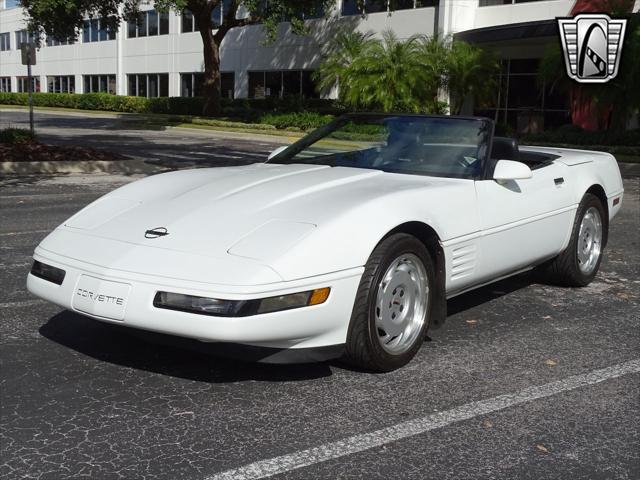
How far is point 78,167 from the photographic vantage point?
15156 millimetres

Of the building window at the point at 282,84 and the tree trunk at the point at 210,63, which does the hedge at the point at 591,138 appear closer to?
the building window at the point at 282,84

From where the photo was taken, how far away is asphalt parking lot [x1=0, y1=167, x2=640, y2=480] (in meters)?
3.15

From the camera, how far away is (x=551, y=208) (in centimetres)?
550

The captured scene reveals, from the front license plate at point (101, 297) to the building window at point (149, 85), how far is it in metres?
45.4

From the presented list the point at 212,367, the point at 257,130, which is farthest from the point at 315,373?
the point at 257,130

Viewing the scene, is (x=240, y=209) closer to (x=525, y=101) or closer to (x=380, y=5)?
(x=525, y=101)

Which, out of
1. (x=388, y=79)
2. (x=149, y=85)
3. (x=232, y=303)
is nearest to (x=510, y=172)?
(x=232, y=303)

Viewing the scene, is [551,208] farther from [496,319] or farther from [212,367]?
[212,367]

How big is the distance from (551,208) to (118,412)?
3305mm

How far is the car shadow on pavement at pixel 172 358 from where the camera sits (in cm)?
389

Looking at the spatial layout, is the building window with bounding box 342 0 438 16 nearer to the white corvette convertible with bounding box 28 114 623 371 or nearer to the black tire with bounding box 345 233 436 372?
the white corvette convertible with bounding box 28 114 623 371

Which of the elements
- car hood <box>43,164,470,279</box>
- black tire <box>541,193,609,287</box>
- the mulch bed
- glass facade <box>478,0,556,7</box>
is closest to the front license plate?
car hood <box>43,164,470,279</box>

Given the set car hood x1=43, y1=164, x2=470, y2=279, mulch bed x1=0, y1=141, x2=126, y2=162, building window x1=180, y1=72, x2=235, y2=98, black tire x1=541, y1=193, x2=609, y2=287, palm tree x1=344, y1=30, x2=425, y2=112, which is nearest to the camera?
car hood x1=43, y1=164, x2=470, y2=279

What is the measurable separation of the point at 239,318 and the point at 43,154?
13275mm
